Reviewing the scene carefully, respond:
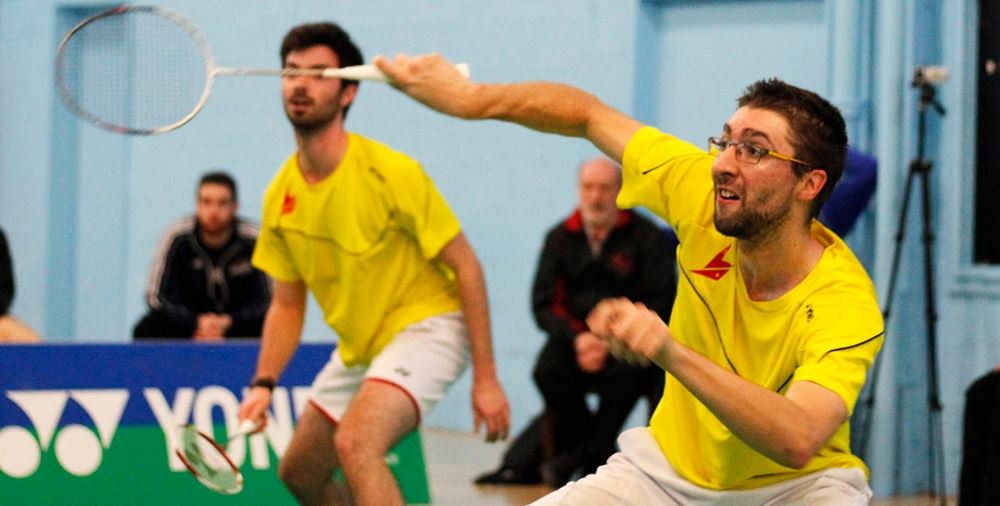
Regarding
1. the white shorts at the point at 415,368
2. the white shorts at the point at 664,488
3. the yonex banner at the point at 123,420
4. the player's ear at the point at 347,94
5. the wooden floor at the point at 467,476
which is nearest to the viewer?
the white shorts at the point at 664,488

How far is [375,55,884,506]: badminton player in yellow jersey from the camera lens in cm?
386

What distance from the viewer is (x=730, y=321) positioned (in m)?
4.03

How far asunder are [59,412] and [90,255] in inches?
249

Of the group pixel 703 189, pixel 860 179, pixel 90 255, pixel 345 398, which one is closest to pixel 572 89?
pixel 703 189

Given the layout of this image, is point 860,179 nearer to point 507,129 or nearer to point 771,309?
point 507,129

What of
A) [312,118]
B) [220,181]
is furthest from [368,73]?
[220,181]

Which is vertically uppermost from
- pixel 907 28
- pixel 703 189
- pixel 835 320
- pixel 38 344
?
pixel 907 28

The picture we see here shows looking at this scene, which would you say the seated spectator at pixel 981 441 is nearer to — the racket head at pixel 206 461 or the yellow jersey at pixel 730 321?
the yellow jersey at pixel 730 321

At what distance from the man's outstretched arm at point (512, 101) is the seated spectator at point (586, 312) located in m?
4.01

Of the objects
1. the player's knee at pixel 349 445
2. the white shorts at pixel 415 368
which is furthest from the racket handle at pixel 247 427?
the player's knee at pixel 349 445

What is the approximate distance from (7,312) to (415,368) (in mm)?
3992

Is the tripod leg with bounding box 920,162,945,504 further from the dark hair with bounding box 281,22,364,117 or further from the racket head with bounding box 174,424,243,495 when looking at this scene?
the racket head with bounding box 174,424,243,495

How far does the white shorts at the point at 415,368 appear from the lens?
17.6 feet

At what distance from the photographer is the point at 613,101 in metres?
10.3
